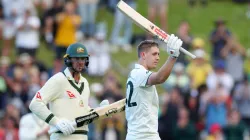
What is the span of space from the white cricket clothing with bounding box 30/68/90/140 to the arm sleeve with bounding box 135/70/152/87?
1.26 metres

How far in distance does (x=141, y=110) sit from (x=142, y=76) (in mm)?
543

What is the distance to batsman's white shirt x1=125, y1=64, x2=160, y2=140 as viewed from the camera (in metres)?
14.7

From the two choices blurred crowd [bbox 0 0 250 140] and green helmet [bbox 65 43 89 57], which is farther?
blurred crowd [bbox 0 0 250 140]

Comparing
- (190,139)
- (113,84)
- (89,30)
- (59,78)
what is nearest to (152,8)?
(89,30)

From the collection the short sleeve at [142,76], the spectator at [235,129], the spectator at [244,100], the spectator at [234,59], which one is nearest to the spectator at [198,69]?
the spectator at [234,59]

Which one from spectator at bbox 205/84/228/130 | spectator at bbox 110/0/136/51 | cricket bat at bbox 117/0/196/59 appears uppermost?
spectator at bbox 110/0/136/51

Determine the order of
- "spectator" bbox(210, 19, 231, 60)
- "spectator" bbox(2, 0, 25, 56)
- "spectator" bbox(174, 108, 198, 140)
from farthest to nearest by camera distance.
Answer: "spectator" bbox(2, 0, 25, 56) < "spectator" bbox(210, 19, 231, 60) < "spectator" bbox(174, 108, 198, 140)

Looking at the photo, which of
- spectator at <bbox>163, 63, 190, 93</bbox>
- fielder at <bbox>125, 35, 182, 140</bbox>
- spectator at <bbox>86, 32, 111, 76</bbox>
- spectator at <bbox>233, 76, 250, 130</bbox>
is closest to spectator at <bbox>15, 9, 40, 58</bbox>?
spectator at <bbox>86, 32, 111, 76</bbox>

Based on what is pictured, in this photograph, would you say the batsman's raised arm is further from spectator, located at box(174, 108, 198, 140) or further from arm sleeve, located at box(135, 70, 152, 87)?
spectator, located at box(174, 108, 198, 140)

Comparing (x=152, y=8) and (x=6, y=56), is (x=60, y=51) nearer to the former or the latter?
(x=6, y=56)

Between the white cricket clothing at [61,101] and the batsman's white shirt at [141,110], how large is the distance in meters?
1.02

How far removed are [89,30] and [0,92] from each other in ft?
16.9

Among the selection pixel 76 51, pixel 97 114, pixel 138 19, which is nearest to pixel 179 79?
pixel 97 114

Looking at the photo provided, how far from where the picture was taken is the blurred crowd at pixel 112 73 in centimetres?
2406
